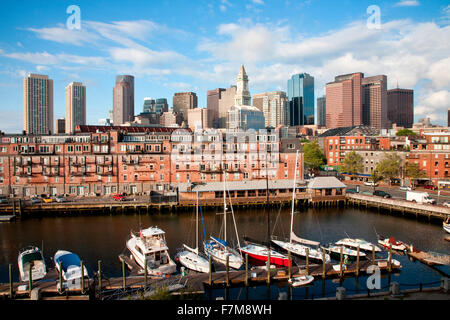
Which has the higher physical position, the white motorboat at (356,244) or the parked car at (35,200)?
the parked car at (35,200)

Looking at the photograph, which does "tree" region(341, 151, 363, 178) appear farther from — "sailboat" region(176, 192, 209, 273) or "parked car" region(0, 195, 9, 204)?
"parked car" region(0, 195, 9, 204)

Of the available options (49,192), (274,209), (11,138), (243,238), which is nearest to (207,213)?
(274,209)

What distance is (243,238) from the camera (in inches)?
1448

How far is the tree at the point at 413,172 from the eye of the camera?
211 feet

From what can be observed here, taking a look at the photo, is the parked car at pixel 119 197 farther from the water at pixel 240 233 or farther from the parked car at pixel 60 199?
the parked car at pixel 60 199

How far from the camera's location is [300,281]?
25109mm

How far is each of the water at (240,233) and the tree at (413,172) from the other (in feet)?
64.8

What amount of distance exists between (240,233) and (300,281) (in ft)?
47.7

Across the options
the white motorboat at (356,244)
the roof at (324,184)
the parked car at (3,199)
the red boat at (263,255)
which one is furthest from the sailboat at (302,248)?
the parked car at (3,199)

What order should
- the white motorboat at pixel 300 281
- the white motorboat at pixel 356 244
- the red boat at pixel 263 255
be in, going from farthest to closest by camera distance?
the white motorboat at pixel 356 244 < the red boat at pixel 263 255 < the white motorboat at pixel 300 281

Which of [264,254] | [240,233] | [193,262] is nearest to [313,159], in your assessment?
[240,233]

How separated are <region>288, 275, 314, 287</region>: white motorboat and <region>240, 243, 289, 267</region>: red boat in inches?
145

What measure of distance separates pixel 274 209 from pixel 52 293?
34.7 metres

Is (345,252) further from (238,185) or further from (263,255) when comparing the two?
(238,185)
